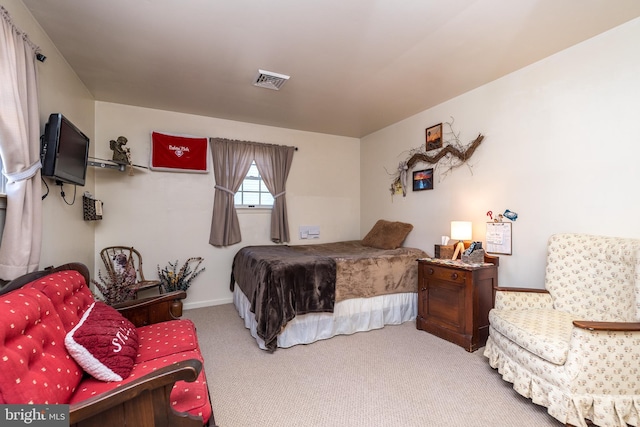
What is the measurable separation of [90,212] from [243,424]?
2.70 meters

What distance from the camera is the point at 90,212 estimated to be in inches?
117

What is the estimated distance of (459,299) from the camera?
2.65 meters

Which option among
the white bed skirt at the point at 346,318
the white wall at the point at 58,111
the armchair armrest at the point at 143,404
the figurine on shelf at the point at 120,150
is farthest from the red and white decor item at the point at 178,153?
the armchair armrest at the point at 143,404

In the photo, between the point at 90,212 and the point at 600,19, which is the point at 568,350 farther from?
the point at 90,212

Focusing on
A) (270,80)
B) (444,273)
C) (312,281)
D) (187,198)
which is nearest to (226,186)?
(187,198)

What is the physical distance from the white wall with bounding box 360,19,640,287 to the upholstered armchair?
0.26 m

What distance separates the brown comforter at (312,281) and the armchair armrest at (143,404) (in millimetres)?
1456

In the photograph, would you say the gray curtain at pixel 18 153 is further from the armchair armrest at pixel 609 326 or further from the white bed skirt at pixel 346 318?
the armchair armrest at pixel 609 326

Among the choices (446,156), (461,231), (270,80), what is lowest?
(461,231)

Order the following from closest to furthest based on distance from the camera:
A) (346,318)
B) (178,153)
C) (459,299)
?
(459,299) < (346,318) < (178,153)

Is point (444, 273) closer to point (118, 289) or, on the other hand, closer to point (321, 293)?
point (321, 293)

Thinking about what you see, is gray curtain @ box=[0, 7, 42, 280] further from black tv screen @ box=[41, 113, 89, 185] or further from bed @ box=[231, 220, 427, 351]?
bed @ box=[231, 220, 427, 351]

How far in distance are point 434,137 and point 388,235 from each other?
141cm

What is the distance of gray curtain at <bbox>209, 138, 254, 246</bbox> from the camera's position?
153 inches
